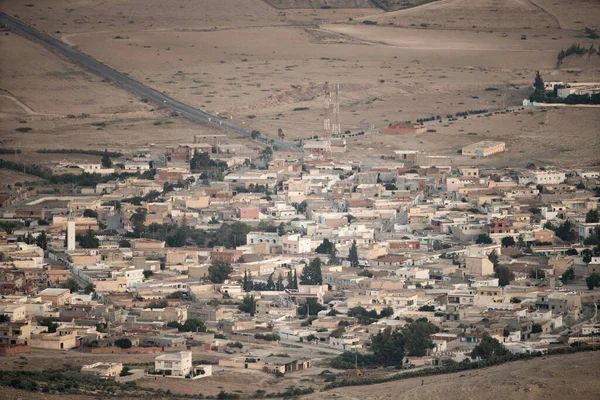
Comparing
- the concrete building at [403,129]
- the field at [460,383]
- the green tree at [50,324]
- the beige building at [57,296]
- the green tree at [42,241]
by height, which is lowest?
the field at [460,383]

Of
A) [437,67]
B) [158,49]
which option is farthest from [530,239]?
[158,49]

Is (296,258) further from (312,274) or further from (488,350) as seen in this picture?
(488,350)

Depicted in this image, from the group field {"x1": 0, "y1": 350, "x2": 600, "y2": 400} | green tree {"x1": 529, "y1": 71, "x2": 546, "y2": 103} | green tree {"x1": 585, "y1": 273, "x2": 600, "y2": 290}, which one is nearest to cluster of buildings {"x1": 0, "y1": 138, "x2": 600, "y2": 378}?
green tree {"x1": 585, "y1": 273, "x2": 600, "y2": 290}

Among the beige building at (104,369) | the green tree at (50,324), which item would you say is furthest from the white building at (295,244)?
the beige building at (104,369)

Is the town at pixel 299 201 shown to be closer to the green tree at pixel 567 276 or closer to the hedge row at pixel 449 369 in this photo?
the hedge row at pixel 449 369

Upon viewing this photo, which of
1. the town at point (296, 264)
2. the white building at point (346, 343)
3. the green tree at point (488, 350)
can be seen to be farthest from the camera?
the white building at point (346, 343)

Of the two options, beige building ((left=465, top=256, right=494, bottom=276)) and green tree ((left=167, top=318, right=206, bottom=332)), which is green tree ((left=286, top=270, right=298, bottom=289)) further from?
green tree ((left=167, top=318, right=206, bottom=332))

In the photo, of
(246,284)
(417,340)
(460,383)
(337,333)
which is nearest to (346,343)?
(337,333)
